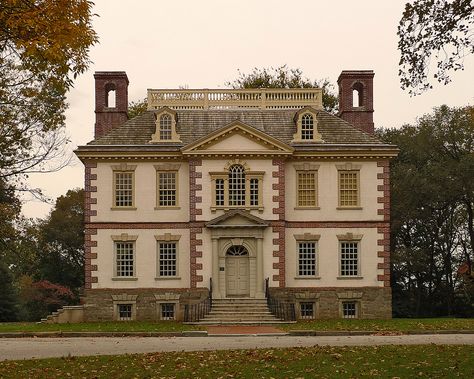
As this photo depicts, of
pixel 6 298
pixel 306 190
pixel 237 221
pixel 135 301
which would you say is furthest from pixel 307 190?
pixel 6 298

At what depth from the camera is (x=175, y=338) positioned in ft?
86.3

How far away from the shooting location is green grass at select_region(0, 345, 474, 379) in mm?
15805

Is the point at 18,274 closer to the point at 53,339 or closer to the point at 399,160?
the point at 399,160

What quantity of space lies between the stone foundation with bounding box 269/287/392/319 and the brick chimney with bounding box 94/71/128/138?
12.1m

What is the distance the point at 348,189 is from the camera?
38.0 metres

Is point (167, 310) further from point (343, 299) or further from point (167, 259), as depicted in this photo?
point (343, 299)

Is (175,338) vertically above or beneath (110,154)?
beneath

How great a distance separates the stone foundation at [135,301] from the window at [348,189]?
816cm

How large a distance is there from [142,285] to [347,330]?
12.4 m

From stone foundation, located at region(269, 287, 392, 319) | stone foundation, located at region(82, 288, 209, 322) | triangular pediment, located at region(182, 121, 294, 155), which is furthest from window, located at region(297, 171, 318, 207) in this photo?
stone foundation, located at region(82, 288, 209, 322)

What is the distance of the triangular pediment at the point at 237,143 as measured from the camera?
36875 millimetres

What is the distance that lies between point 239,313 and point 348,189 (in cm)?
788

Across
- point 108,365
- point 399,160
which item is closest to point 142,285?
point 108,365

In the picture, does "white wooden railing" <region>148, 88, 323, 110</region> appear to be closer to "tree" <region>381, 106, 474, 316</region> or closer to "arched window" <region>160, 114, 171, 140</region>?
"arched window" <region>160, 114, 171, 140</region>
